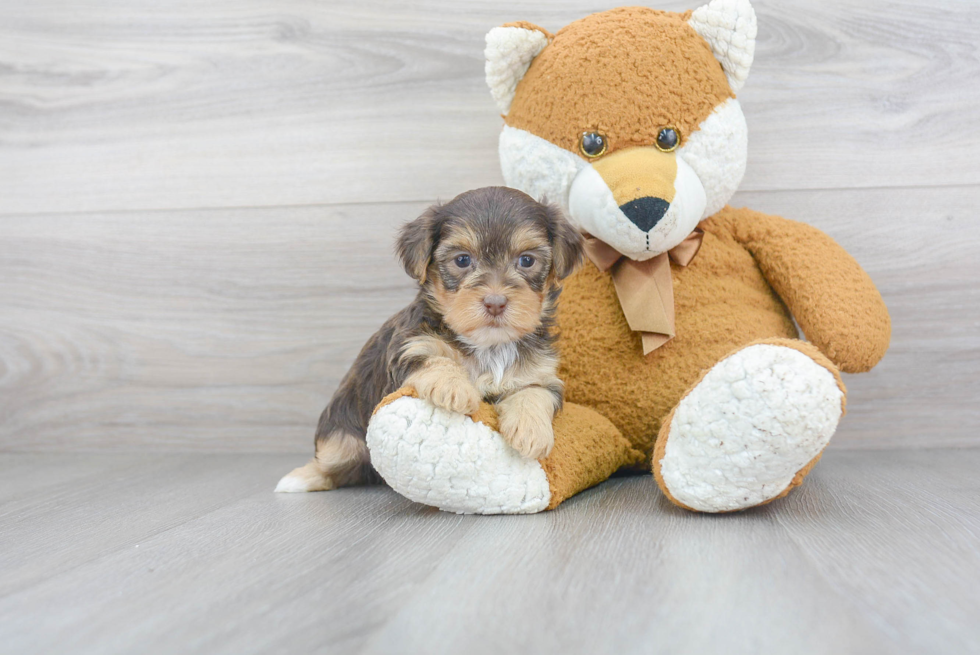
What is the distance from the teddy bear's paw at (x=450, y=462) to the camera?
141 centimetres

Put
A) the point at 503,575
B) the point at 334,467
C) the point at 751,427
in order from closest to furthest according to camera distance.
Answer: the point at 503,575 → the point at 751,427 → the point at 334,467

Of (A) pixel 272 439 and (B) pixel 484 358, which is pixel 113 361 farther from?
(B) pixel 484 358

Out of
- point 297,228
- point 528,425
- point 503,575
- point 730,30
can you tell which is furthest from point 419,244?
point 297,228

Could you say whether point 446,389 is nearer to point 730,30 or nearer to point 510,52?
point 510,52

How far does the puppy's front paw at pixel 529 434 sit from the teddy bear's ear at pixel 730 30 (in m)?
0.95

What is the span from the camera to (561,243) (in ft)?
5.32

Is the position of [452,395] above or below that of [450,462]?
above

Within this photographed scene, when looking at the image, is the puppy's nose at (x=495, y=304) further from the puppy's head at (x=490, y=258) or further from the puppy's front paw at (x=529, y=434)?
the puppy's front paw at (x=529, y=434)

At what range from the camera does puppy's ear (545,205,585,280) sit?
1620mm

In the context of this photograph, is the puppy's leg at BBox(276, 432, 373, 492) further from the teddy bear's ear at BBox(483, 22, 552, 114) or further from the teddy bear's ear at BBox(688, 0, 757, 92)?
the teddy bear's ear at BBox(688, 0, 757, 92)

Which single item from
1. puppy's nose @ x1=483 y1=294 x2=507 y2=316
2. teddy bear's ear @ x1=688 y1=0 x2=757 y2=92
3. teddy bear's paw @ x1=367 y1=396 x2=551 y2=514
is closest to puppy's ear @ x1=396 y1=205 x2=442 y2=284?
puppy's nose @ x1=483 y1=294 x2=507 y2=316

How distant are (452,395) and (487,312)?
7.2 inches

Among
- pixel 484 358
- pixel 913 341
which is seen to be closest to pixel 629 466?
pixel 484 358

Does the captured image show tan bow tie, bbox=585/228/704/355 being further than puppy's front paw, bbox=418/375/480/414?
Yes
